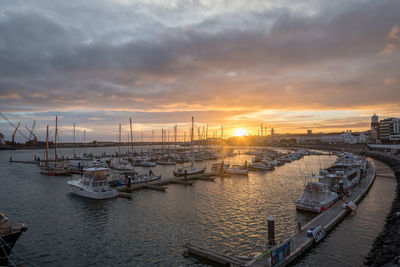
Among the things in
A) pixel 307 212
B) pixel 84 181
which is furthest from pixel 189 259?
pixel 84 181

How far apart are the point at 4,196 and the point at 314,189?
4388cm

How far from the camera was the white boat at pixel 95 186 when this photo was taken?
34.2 meters

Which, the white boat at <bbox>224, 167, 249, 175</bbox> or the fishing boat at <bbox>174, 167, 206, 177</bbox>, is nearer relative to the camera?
the fishing boat at <bbox>174, 167, 206, 177</bbox>

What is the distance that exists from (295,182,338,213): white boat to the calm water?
1.12 m

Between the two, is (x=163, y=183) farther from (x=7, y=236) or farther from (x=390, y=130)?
(x=390, y=130)

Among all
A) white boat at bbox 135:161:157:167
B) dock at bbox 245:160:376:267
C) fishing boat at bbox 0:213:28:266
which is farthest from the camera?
white boat at bbox 135:161:157:167

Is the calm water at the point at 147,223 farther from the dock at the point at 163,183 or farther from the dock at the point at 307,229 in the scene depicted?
the dock at the point at 163,183

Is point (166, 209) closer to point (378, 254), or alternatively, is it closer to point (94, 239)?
point (94, 239)

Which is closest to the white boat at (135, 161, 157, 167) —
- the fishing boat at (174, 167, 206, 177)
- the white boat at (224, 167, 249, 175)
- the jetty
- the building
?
the fishing boat at (174, 167, 206, 177)

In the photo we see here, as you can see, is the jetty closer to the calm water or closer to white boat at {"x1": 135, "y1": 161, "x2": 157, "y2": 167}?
the calm water

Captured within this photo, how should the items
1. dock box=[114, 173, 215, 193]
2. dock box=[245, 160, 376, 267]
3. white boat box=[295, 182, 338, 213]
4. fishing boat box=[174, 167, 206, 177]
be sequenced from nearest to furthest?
dock box=[245, 160, 376, 267] < white boat box=[295, 182, 338, 213] < dock box=[114, 173, 215, 193] < fishing boat box=[174, 167, 206, 177]

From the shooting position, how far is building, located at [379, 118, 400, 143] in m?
166

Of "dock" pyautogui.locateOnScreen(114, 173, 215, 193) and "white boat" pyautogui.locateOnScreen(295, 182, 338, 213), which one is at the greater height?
"white boat" pyautogui.locateOnScreen(295, 182, 338, 213)

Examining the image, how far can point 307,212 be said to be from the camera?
89.8ft
